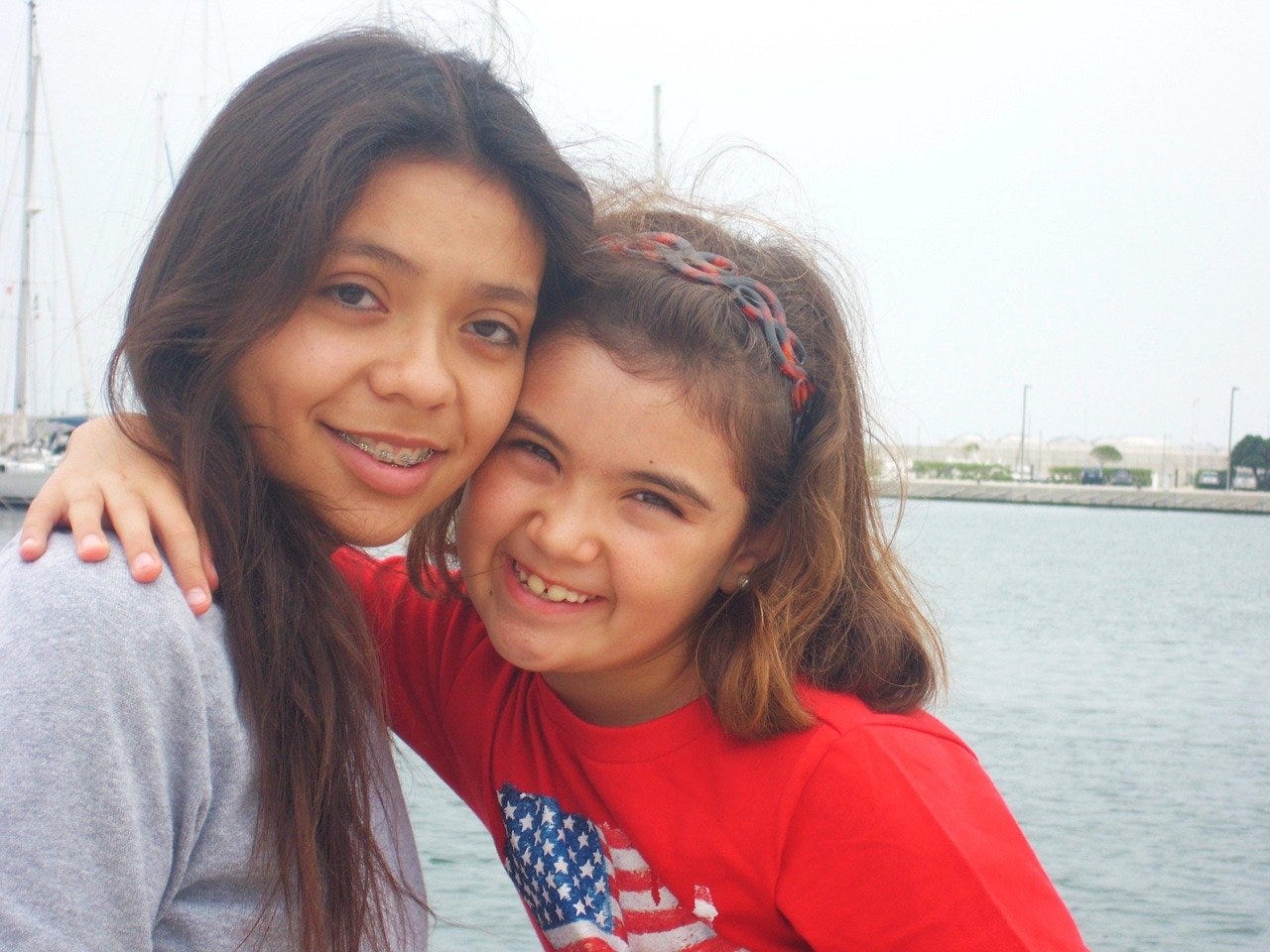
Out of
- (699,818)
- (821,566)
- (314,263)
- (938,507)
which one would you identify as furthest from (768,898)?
(938,507)

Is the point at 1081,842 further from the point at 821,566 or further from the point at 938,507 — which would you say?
the point at 938,507

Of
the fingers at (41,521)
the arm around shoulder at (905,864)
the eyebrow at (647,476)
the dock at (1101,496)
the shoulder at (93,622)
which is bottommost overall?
the dock at (1101,496)

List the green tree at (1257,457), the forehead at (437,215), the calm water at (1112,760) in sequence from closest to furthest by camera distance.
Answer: the forehead at (437,215)
the calm water at (1112,760)
the green tree at (1257,457)

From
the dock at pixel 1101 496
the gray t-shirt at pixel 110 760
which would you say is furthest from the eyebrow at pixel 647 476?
the dock at pixel 1101 496

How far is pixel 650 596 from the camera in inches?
92.7

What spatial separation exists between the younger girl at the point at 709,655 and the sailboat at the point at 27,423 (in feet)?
65.2

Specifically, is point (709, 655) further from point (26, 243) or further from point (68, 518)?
point (26, 243)

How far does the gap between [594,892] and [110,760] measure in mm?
1121

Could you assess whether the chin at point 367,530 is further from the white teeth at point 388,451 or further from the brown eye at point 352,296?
the brown eye at point 352,296

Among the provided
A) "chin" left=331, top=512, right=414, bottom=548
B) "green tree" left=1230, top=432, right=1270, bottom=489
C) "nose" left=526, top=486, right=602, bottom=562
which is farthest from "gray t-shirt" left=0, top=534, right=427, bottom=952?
"green tree" left=1230, top=432, right=1270, bottom=489

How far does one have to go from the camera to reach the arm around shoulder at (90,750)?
139 cm

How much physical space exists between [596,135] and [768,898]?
5.14ft

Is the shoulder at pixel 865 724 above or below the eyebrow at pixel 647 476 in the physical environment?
below

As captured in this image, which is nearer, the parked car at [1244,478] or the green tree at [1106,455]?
the parked car at [1244,478]
